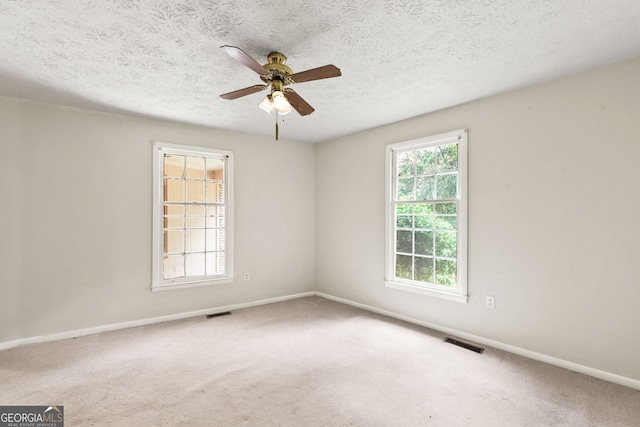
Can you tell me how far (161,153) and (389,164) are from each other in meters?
2.85

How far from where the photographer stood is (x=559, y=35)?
207cm

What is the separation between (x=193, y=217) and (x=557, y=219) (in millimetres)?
4196

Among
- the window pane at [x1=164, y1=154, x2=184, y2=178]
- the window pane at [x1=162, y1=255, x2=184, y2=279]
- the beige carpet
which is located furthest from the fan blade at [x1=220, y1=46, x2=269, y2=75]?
the window pane at [x1=162, y1=255, x2=184, y2=279]

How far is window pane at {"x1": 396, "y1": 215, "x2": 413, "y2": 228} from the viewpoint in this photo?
3943mm

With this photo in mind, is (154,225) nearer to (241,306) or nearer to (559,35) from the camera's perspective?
(241,306)

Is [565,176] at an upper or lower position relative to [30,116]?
lower

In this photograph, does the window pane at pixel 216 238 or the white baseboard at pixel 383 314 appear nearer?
the white baseboard at pixel 383 314

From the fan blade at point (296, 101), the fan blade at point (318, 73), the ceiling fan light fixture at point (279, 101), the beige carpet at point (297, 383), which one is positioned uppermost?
the fan blade at point (318, 73)

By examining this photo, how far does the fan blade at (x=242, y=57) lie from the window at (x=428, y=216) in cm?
229

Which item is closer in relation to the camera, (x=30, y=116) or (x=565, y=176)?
(x=565, y=176)

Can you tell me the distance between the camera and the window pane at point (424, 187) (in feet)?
12.2

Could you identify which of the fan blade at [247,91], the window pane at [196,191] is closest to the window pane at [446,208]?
the fan blade at [247,91]

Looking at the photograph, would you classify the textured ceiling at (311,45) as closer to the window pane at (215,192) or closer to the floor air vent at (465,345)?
the window pane at (215,192)

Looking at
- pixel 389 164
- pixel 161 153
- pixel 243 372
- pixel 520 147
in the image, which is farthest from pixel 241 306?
pixel 520 147
